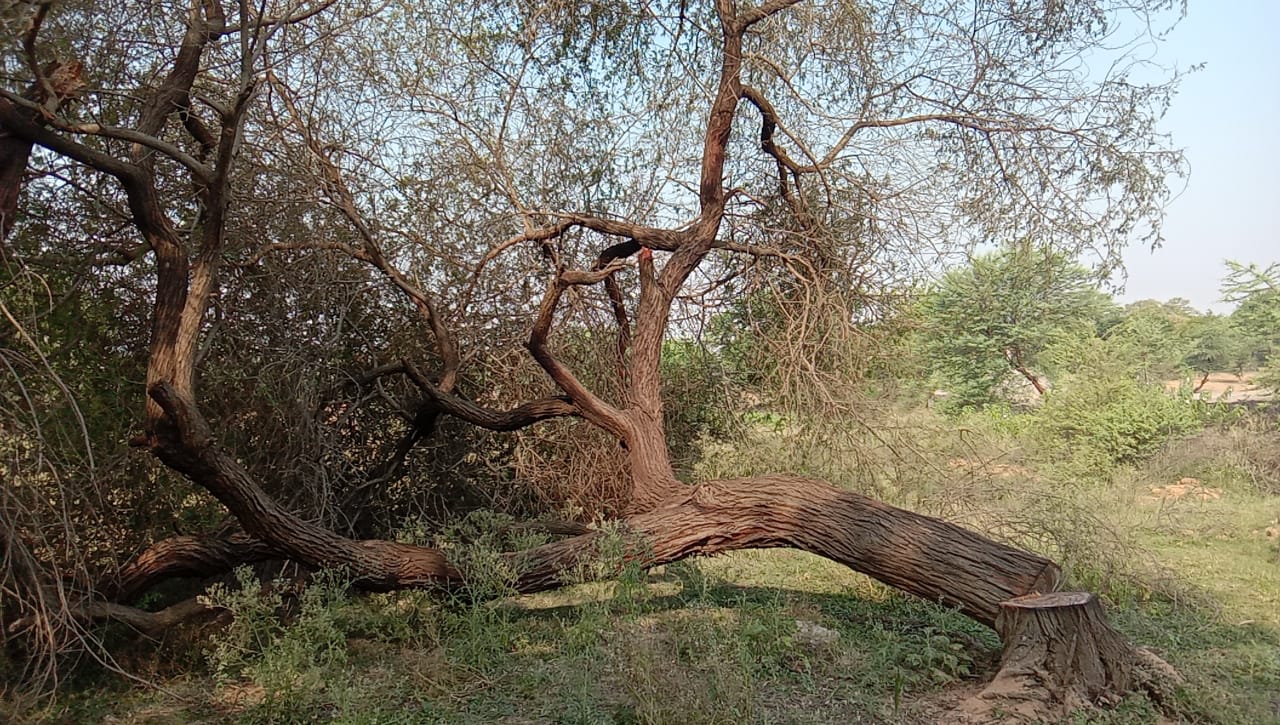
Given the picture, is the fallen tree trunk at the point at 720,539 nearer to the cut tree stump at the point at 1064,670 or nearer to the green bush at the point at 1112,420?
the cut tree stump at the point at 1064,670

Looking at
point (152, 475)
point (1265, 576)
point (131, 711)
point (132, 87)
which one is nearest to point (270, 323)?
point (152, 475)

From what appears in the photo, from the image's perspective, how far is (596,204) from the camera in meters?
6.46

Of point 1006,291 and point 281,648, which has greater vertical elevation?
point 1006,291

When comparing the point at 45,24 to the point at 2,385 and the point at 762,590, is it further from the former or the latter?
the point at 762,590

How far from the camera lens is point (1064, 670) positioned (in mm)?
3332

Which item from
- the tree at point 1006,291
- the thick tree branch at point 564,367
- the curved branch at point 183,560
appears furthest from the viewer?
the tree at point 1006,291

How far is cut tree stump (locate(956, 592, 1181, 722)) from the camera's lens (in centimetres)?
325

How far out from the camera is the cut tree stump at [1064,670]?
3.25m

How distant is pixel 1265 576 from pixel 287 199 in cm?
740

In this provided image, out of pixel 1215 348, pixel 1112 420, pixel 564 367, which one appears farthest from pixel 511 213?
pixel 1215 348

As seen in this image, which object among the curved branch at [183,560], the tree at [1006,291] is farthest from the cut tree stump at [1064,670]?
the curved branch at [183,560]

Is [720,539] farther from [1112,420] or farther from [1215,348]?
[1215,348]

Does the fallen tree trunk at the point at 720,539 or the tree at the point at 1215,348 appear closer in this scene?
the fallen tree trunk at the point at 720,539

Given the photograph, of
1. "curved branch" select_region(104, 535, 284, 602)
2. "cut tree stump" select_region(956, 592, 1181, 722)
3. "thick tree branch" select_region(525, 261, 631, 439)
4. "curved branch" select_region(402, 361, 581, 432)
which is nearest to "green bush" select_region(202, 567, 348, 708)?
"curved branch" select_region(104, 535, 284, 602)
